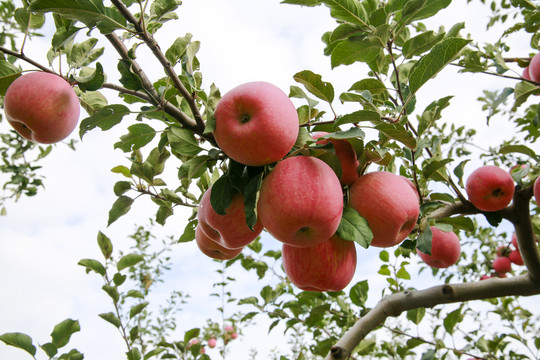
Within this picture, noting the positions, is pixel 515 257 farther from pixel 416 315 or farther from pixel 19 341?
pixel 19 341

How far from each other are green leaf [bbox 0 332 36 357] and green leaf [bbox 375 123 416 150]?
5.51 ft

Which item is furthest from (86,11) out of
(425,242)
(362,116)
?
(425,242)

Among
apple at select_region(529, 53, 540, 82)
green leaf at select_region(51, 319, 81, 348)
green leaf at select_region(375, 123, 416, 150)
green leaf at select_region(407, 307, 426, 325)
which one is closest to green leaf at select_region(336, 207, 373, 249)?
green leaf at select_region(375, 123, 416, 150)

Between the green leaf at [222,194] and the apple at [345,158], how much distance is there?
30 centimetres

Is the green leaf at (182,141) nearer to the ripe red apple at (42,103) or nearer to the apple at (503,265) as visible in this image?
the ripe red apple at (42,103)

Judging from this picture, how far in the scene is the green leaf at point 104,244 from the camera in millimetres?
1937

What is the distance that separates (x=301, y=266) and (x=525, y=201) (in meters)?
1.30

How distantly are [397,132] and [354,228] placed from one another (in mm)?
286

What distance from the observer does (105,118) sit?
1127 mm

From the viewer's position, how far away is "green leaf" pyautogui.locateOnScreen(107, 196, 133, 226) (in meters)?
1.32

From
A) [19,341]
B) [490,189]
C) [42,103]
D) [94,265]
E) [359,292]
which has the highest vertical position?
[490,189]

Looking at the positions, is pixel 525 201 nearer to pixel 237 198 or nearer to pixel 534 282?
pixel 534 282

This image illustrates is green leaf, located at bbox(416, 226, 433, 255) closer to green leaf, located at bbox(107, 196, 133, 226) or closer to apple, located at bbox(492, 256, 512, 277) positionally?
green leaf, located at bbox(107, 196, 133, 226)

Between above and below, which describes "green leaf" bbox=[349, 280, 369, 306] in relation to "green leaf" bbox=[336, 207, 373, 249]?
above
